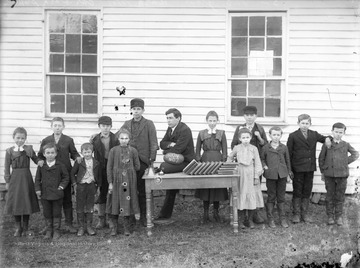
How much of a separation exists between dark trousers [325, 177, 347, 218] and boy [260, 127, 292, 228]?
702 millimetres

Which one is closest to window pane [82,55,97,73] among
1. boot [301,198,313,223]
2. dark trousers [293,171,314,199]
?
dark trousers [293,171,314,199]

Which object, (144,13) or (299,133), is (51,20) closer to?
(144,13)

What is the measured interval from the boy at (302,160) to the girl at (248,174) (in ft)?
2.42

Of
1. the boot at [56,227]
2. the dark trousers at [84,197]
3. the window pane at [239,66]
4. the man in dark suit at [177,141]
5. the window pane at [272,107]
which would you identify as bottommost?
the boot at [56,227]

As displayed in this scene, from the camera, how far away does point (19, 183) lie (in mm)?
6582

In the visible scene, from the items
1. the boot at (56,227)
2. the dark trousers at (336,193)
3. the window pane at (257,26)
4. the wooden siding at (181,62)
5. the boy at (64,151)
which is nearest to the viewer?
the boot at (56,227)

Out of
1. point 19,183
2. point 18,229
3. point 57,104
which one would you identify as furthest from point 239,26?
point 18,229

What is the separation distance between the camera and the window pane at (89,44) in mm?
8500

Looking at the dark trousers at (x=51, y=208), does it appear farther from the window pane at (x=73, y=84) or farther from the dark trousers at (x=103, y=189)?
the window pane at (x=73, y=84)

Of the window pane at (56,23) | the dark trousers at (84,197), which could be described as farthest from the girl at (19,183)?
the window pane at (56,23)

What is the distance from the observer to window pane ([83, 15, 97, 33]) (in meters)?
8.45

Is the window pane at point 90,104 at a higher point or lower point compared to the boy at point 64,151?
higher

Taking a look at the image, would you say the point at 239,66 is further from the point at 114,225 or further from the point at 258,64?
the point at 114,225

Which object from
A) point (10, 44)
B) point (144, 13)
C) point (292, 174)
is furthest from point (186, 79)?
point (10, 44)
